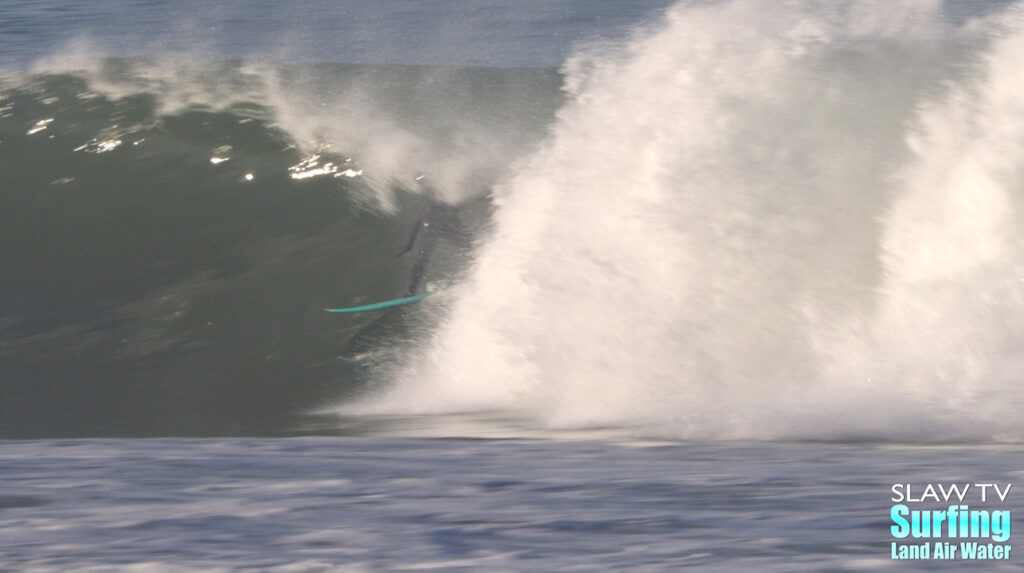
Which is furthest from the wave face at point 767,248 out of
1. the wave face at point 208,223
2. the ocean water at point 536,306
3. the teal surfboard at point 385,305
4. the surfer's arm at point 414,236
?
the wave face at point 208,223

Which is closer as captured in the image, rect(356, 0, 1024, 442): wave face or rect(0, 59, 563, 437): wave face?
rect(356, 0, 1024, 442): wave face

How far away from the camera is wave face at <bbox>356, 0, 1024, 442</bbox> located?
514 cm

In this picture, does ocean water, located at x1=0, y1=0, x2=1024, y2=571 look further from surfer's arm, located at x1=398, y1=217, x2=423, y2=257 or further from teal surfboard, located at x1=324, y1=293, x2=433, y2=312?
surfer's arm, located at x1=398, y1=217, x2=423, y2=257

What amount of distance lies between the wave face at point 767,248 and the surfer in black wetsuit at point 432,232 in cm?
40

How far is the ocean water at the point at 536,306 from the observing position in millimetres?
3205

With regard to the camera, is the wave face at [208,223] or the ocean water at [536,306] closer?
the ocean water at [536,306]

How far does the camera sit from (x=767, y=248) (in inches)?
244

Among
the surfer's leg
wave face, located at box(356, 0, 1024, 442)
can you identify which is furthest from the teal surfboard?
wave face, located at box(356, 0, 1024, 442)

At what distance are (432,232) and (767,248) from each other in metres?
2.26

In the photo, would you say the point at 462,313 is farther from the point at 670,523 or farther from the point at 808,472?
the point at 670,523

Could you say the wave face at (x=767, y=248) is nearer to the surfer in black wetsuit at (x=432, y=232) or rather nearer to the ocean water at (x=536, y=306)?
the ocean water at (x=536, y=306)

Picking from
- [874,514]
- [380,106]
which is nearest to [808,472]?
[874,514]

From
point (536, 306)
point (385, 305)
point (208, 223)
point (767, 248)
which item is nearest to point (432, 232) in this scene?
point (385, 305)

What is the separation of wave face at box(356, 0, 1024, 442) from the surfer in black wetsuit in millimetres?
398
